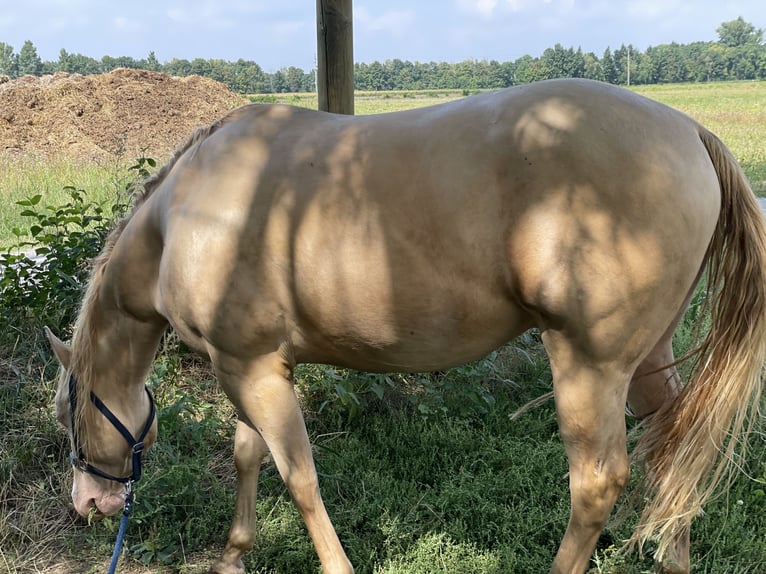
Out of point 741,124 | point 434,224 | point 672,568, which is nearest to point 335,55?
point 434,224

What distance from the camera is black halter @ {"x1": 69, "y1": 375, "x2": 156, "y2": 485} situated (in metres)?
2.50

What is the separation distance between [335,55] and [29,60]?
185ft

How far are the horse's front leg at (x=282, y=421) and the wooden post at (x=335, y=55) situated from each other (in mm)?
2033

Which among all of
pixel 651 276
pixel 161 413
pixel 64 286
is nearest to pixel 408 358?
pixel 651 276

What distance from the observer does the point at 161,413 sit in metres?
3.30

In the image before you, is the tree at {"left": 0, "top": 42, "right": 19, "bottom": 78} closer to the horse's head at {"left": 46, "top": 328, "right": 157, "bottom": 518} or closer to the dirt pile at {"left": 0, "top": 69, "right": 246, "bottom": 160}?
the dirt pile at {"left": 0, "top": 69, "right": 246, "bottom": 160}

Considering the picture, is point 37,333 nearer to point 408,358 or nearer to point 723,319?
point 408,358

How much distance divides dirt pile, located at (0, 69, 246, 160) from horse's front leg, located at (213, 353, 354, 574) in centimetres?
1263

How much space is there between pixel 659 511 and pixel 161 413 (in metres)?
2.40

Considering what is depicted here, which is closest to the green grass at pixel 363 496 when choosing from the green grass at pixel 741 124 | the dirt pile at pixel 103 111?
the green grass at pixel 741 124

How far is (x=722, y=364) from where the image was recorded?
2.07m

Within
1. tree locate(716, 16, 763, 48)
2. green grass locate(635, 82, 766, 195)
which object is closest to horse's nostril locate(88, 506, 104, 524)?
green grass locate(635, 82, 766, 195)

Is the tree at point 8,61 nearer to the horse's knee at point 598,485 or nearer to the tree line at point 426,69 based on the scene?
the tree line at point 426,69

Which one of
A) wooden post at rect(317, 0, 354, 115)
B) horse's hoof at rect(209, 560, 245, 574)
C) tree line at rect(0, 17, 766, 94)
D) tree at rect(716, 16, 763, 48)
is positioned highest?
tree at rect(716, 16, 763, 48)
